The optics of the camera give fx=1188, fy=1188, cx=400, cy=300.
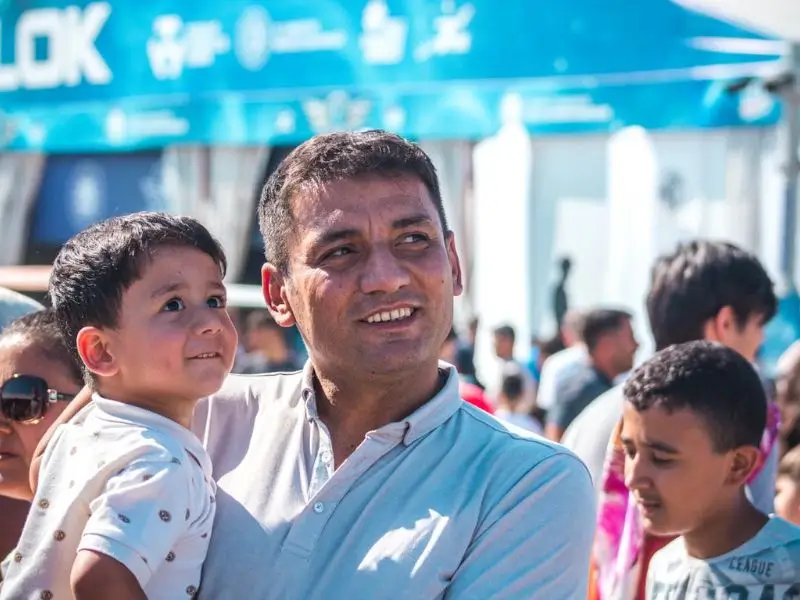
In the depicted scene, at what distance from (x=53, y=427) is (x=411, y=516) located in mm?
813

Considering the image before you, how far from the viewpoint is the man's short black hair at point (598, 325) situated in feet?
23.4

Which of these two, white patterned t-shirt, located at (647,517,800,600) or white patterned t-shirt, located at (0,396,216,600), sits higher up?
white patterned t-shirt, located at (0,396,216,600)

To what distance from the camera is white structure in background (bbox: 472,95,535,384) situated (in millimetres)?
10641

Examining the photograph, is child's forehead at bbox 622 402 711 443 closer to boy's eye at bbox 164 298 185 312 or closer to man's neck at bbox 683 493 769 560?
man's neck at bbox 683 493 769 560

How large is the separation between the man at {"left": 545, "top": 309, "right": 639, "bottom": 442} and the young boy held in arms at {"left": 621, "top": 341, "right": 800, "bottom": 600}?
3.77 meters

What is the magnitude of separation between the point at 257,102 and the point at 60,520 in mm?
10159

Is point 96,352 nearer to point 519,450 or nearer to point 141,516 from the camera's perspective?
point 141,516

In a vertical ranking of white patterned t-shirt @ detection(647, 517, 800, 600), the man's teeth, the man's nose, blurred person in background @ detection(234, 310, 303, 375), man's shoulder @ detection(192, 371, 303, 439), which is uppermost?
the man's nose

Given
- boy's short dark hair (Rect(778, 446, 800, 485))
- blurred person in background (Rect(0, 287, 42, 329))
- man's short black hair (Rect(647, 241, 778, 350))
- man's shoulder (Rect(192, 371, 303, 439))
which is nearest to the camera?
man's shoulder (Rect(192, 371, 303, 439))

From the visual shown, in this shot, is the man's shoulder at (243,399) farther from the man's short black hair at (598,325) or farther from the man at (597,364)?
the man's short black hair at (598,325)

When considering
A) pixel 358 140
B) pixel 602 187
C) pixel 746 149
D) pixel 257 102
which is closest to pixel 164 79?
pixel 257 102

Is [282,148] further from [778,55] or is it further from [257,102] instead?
[778,55]

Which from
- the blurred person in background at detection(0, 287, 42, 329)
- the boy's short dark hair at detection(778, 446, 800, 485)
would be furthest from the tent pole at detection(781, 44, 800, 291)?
the blurred person in background at detection(0, 287, 42, 329)

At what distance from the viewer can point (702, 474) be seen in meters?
2.96
